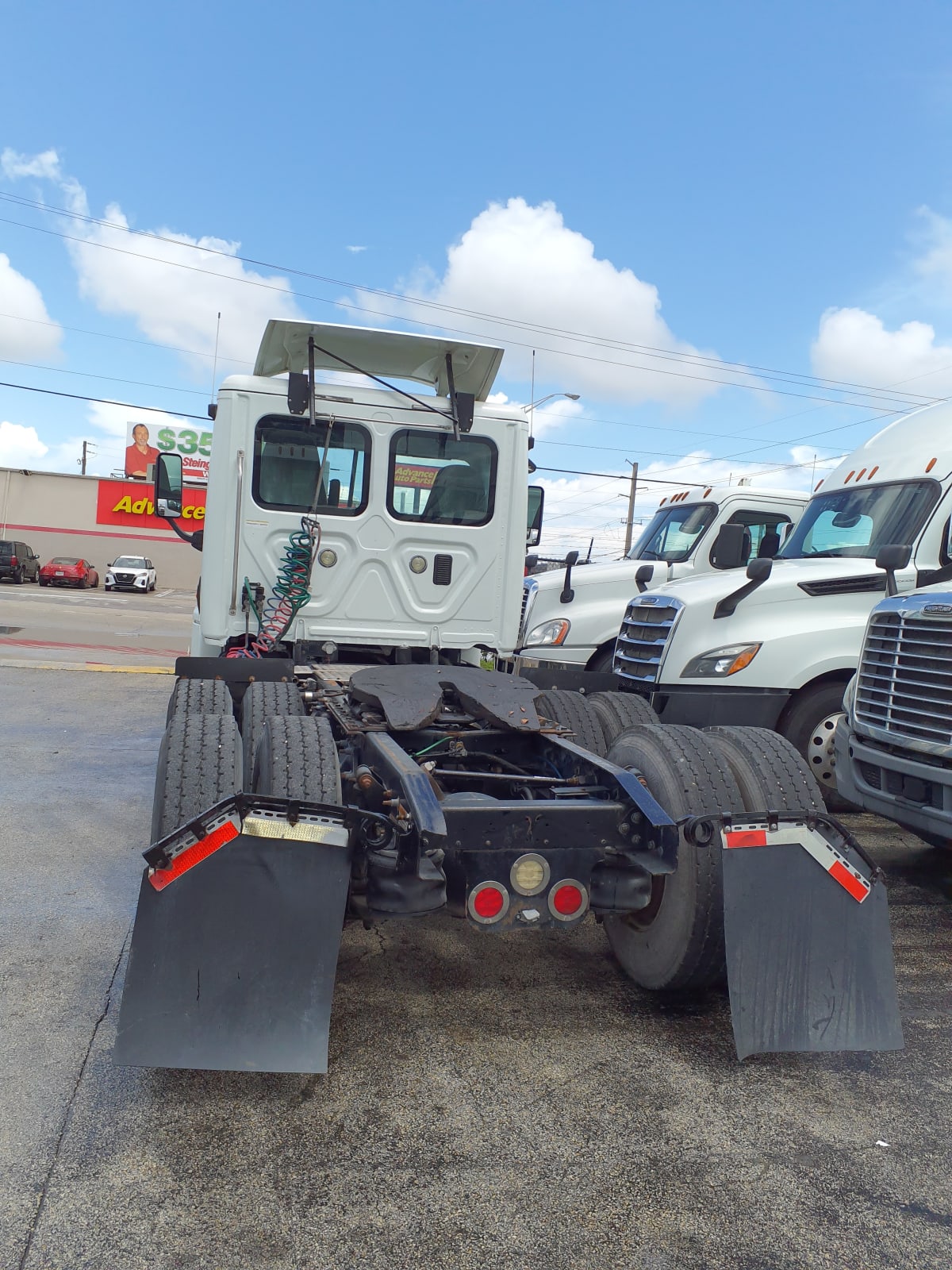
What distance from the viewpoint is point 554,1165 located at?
2.80 m

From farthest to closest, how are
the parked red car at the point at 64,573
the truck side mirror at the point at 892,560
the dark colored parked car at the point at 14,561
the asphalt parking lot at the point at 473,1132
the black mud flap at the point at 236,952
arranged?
1. the parked red car at the point at 64,573
2. the dark colored parked car at the point at 14,561
3. the truck side mirror at the point at 892,560
4. the black mud flap at the point at 236,952
5. the asphalt parking lot at the point at 473,1132

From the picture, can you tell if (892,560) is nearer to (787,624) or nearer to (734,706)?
(787,624)

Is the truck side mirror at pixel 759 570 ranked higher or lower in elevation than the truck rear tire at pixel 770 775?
higher

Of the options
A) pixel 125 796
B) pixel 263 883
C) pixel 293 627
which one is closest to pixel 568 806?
pixel 263 883

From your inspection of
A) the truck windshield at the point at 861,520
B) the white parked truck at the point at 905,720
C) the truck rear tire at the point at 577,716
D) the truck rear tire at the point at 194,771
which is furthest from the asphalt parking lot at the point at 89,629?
the white parked truck at the point at 905,720

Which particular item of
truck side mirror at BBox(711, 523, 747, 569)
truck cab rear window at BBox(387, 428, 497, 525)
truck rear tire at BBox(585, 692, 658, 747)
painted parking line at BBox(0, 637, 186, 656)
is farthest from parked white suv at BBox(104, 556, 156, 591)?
truck rear tire at BBox(585, 692, 658, 747)

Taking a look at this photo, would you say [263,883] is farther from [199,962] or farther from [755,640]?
[755,640]

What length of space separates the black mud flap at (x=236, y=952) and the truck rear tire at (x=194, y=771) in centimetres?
48

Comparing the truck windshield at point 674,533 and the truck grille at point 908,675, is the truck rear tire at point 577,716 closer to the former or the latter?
the truck grille at point 908,675

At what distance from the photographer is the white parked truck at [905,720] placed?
4.72 m

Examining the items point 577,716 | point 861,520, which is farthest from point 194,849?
point 861,520

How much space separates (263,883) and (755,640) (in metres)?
4.66

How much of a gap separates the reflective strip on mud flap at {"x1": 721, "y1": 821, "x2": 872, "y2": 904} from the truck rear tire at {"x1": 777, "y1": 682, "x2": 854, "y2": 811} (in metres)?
3.49

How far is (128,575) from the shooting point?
1667 inches
